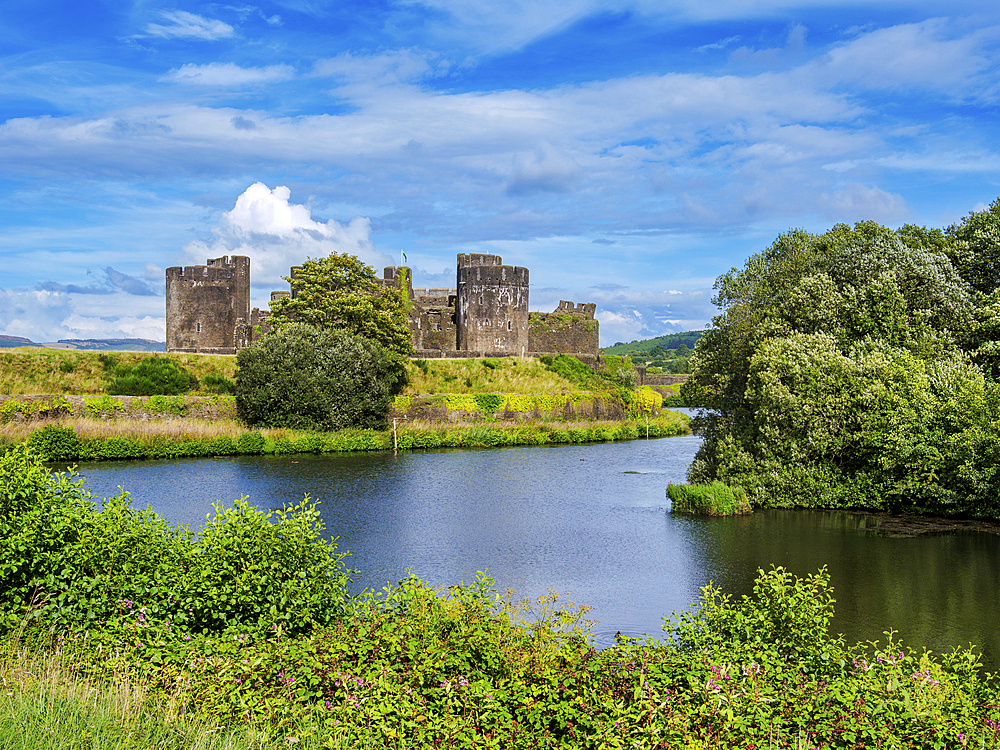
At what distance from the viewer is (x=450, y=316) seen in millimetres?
53062

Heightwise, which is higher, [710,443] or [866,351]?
[866,351]

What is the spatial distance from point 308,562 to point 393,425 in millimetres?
31514

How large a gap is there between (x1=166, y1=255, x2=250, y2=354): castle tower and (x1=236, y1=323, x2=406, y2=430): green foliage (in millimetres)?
10595

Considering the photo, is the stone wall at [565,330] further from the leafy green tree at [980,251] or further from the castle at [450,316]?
the leafy green tree at [980,251]

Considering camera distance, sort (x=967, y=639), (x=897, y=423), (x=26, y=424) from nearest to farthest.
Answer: (x=967, y=639) → (x=897, y=423) → (x=26, y=424)

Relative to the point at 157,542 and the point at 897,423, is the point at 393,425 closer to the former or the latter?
the point at 897,423

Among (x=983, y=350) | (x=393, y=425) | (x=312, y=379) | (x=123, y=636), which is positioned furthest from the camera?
(x=393, y=425)

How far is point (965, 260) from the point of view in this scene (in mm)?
25406

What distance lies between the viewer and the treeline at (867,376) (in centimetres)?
2002

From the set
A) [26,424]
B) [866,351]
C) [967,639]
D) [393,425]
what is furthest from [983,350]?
[26,424]

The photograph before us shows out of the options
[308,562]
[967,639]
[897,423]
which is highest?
[897,423]

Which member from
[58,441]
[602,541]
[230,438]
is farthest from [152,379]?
[602,541]

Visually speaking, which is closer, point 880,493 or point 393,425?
point 880,493

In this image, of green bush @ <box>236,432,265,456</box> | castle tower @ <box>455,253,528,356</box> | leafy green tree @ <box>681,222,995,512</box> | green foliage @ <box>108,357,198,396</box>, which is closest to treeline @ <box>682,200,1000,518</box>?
leafy green tree @ <box>681,222,995,512</box>
